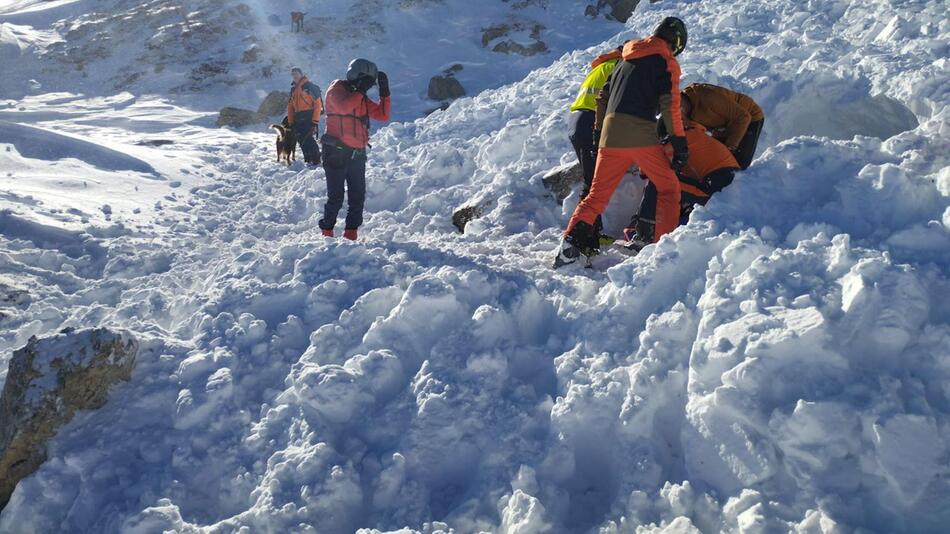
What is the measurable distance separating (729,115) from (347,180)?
377 cm

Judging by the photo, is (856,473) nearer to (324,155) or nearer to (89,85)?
(324,155)

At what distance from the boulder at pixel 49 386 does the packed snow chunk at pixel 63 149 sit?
26.6ft

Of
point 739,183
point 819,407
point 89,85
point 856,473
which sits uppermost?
point 739,183

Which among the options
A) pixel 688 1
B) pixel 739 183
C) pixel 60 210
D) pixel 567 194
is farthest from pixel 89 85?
pixel 739 183

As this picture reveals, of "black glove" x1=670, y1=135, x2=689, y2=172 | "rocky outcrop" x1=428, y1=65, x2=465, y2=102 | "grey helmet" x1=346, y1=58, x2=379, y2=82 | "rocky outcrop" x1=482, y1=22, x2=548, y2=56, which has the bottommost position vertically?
"rocky outcrop" x1=428, y1=65, x2=465, y2=102

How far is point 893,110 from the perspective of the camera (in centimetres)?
563

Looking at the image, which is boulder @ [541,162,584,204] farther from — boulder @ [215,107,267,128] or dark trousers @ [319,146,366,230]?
boulder @ [215,107,267,128]

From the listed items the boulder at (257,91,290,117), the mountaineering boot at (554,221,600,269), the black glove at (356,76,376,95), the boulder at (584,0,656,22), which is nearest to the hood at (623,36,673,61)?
the mountaineering boot at (554,221,600,269)

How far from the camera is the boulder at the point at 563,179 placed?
6.23 meters

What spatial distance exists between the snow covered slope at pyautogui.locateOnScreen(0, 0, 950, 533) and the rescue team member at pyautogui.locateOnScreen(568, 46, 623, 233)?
916 millimetres

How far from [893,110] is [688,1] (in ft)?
33.7

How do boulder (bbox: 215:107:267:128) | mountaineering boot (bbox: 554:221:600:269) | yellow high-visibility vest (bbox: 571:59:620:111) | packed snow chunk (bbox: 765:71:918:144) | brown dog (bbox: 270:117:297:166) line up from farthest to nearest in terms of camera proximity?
boulder (bbox: 215:107:267:128) < brown dog (bbox: 270:117:297:166) < packed snow chunk (bbox: 765:71:918:144) < yellow high-visibility vest (bbox: 571:59:620:111) < mountaineering boot (bbox: 554:221:600:269)

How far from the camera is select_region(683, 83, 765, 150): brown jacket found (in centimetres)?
504

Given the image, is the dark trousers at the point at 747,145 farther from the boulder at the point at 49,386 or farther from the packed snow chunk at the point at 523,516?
the boulder at the point at 49,386
